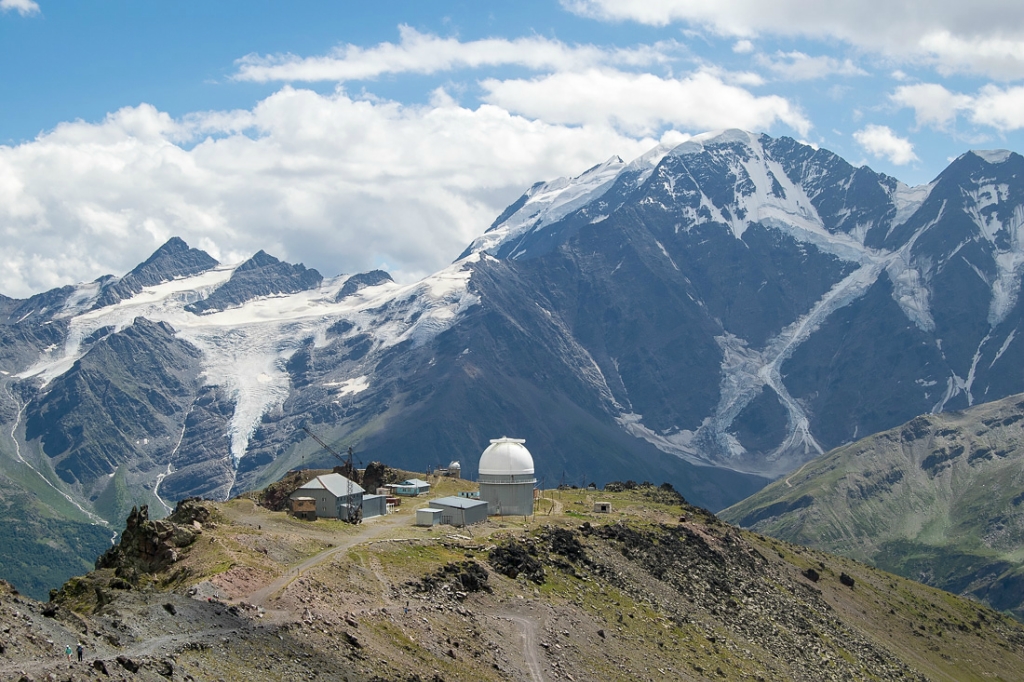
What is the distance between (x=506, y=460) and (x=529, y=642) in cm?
4968

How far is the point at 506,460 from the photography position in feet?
472

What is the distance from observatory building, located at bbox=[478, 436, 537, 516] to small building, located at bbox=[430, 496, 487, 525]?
527 cm

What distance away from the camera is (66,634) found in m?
63.9

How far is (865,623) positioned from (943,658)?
17.7 metres

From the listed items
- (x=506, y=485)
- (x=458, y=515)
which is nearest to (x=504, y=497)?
(x=506, y=485)

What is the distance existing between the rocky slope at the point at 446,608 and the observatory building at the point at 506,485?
4126 millimetres

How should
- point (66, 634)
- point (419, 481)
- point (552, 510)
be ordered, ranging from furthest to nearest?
point (419, 481) < point (552, 510) < point (66, 634)

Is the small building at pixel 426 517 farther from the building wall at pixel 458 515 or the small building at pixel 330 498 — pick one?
the small building at pixel 330 498

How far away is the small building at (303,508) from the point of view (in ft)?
441

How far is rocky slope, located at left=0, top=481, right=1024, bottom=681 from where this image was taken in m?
68.7

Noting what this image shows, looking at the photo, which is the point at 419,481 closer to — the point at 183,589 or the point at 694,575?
the point at 694,575

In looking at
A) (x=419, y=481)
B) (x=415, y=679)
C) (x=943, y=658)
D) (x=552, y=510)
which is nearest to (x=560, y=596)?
(x=415, y=679)

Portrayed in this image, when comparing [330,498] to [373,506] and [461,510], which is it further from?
[461,510]

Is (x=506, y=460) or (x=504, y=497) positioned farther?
(x=506, y=460)
